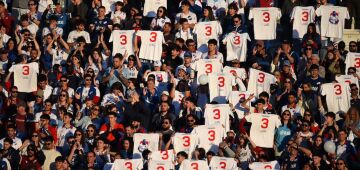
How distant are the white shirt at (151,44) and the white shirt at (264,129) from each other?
3547 mm

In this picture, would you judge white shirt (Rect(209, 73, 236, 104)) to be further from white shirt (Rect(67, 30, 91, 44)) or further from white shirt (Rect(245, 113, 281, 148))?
white shirt (Rect(67, 30, 91, 44))

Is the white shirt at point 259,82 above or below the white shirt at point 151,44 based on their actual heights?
below

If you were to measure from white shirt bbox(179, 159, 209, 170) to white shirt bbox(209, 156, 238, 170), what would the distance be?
0.60 feet

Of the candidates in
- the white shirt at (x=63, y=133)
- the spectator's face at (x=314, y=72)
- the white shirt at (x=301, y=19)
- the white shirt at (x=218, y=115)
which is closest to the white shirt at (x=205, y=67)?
the white shirt at (x=218, y=115)

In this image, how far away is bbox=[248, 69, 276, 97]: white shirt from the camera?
34188mm

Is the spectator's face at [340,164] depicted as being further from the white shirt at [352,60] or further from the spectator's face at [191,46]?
the spectator's face at [191,46]

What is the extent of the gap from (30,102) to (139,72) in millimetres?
2599

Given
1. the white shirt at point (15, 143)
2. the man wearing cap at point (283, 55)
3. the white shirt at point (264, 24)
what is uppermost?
the white shirt at point (264, 24)

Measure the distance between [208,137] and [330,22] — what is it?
538cm

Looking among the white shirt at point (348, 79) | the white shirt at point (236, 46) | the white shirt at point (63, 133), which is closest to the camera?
the white shirt at point (63, 133)

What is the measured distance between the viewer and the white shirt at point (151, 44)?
116 ft

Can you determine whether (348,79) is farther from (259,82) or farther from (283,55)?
(259,82)

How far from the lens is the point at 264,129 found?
32.9 m

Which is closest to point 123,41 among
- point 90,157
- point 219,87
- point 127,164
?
point 219,87
